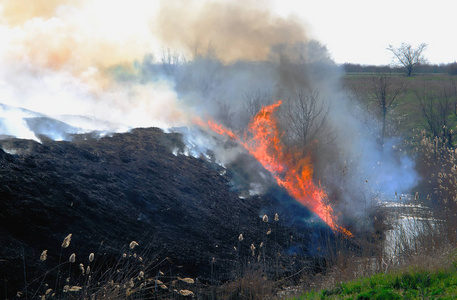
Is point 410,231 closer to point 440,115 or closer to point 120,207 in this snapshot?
point 120,207

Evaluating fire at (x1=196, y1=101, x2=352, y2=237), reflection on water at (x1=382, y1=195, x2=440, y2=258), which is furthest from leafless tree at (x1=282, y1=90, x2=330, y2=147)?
reflection on water at (x1=382, y1=195, x2=440, y2=258)

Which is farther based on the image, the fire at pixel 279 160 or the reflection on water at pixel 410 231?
the fire at pixel 279 160

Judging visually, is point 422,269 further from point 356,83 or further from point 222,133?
point 356,83

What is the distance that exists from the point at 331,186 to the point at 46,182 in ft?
49.5

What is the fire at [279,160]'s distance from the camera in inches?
736

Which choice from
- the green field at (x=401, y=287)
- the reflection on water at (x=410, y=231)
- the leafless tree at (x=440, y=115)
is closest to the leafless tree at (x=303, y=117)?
the reflection on water at (x=410, y=231)

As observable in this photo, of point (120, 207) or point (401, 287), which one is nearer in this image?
point (401, 287)

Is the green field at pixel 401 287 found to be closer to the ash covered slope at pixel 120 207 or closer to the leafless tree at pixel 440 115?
the ash covered slope at pixel 120 207

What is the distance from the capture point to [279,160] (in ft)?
75.0

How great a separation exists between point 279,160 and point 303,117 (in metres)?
3.55

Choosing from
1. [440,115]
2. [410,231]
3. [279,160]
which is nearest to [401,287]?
[410,231]

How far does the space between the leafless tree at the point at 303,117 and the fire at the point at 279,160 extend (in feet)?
2.94

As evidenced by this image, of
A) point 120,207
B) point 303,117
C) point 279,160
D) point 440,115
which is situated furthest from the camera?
point 440,115

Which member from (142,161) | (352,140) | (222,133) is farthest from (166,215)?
(352,140)
